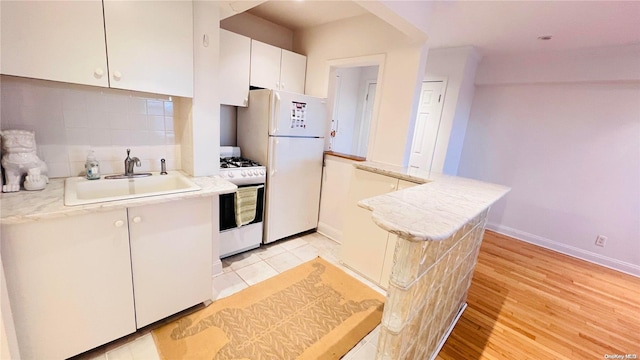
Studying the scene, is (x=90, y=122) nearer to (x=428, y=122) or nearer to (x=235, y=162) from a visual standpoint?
(x=235, y=162)

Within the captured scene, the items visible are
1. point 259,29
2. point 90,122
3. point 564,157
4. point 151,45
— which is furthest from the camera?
point 564,157

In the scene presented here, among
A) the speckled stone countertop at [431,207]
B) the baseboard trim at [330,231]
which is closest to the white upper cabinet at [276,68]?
the baseboard trim at [330,231]

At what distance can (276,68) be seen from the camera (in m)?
2.71

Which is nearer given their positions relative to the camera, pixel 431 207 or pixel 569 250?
pixel 431 207

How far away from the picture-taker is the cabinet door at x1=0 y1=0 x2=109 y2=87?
1108 millimetres

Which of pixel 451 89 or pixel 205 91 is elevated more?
pixel 451 89

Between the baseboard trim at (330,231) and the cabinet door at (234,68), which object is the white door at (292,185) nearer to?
the baseboard trim at (330,231)

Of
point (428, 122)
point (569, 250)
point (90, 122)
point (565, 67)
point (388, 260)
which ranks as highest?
point (565, 67)

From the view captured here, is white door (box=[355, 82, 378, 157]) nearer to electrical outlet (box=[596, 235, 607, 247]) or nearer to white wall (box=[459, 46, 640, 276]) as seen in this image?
white wall (box=[459, 46, 640, 276])

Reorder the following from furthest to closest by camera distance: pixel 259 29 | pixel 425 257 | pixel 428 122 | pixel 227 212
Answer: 1. pixel 428 122
2. pixel 259 29
3. pixel 227 212
4. pixel 425 257

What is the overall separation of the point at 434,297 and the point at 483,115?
3.35 m

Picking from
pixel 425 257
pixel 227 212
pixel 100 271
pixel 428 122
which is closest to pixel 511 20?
pixel 428 122

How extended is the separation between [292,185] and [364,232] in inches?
36.6

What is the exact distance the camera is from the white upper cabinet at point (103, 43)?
113 centimetres
